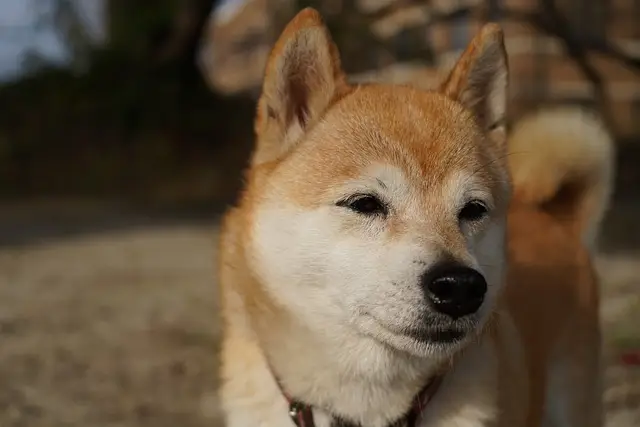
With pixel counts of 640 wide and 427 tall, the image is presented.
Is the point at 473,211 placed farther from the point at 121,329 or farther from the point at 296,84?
the point at 121,329

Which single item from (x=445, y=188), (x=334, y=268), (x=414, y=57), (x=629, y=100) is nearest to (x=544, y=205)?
(x=445, y=188)

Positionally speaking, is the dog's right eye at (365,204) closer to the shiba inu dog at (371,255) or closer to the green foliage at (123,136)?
the shiba inu dog at (371,255)

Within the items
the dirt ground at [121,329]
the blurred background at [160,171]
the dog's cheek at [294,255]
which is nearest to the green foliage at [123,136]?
the blurred background at [160,171]

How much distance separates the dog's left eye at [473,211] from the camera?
84.8 inches

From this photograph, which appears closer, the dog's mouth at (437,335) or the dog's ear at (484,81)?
the dog's mouth at (437,335)

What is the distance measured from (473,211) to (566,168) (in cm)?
106

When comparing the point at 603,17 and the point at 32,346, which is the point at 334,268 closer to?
the point at 32,346

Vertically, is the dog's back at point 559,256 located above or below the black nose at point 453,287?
below

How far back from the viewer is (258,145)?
2395 mm

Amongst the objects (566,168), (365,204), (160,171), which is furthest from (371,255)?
(160,171)

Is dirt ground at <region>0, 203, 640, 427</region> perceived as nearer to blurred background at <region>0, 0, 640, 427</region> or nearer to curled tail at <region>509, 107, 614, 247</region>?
blurred background at <region>0, 0, 640, 427</region>

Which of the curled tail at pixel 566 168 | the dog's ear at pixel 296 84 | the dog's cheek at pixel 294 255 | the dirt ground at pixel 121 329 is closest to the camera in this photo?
the dog's cheek at pixel 294 255

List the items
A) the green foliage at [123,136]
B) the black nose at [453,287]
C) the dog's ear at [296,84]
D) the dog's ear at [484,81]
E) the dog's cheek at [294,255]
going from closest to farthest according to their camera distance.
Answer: the black nose at [453,287] < the dog's cheek at [294,255] < the dog's ear at [296,84] < the dog's ear at [484,81] < the green foliage at [123,136]

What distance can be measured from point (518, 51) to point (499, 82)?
32.3 feet
